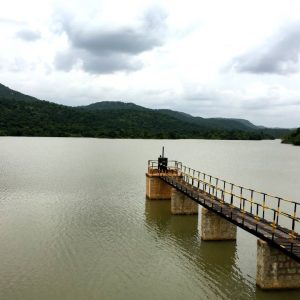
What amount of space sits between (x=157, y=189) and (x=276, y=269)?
2028cm

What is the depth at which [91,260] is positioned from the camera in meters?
19.8

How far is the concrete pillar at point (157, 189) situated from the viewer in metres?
35.6

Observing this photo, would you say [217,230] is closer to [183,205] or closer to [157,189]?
[183,205]

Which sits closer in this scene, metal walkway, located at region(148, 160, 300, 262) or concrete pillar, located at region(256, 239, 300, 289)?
metal walkway, located at region(148, 160, 300, 262)

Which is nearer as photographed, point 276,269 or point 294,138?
point 276,269

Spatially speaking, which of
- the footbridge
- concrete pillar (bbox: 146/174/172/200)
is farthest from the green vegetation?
concrete pillar (bbox: 146/174/172/200)

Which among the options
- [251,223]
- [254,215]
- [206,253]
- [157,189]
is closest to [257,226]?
[251,223]

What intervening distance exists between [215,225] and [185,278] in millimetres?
5340

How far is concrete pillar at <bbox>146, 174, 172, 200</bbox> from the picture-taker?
35.6 m

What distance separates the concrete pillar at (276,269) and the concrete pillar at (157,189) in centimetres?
1989

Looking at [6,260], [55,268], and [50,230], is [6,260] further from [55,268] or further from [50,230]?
[50,230]

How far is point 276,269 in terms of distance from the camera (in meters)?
15.8

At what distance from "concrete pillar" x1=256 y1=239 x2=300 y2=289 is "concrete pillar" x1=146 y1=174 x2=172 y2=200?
19890mm

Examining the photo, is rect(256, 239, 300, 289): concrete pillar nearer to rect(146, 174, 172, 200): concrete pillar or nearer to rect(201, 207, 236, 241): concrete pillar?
rect(201, 207, 236, 241): concrete pillar
